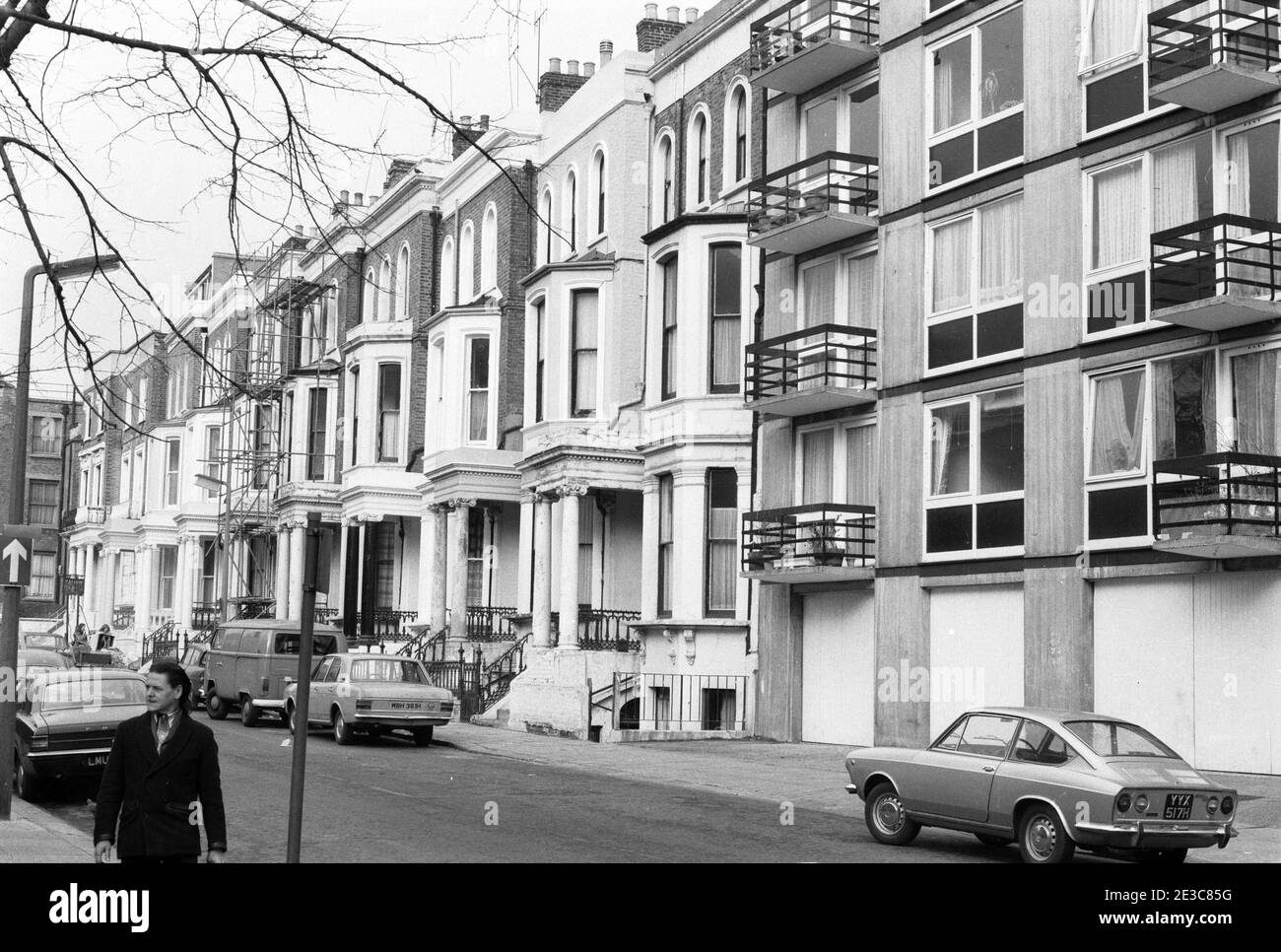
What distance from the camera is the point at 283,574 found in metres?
53.8

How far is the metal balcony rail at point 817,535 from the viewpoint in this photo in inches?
1064

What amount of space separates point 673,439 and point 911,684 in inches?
325

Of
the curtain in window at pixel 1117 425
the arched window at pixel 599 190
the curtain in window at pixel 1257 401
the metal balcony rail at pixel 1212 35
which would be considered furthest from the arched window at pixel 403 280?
the curtain in window at pixel 1257 401

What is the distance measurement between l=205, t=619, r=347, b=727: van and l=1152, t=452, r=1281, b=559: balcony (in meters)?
16.8

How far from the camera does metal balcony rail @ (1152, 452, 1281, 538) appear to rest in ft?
64.9

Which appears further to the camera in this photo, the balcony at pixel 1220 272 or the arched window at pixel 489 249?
the arched window at pixel 489 249

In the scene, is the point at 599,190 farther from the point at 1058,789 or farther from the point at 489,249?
the point at 1058,789

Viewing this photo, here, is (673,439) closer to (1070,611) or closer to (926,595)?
(926,595)

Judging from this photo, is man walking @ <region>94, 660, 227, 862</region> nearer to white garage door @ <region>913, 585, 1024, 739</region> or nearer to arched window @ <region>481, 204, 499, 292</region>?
white garage door @ <region>913, 585, 1024, 739</region>

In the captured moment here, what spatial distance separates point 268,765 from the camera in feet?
76.6

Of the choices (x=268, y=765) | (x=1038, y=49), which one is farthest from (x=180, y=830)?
(x=1038, y=49)

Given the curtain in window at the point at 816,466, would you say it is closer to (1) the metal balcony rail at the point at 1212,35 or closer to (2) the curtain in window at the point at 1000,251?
(2) the curtain in window at the point at 1000,251

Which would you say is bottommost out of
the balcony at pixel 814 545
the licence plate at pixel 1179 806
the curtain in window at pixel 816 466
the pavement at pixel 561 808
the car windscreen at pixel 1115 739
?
the pavement at pixel 561 808

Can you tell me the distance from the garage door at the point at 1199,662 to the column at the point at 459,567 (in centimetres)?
2016
